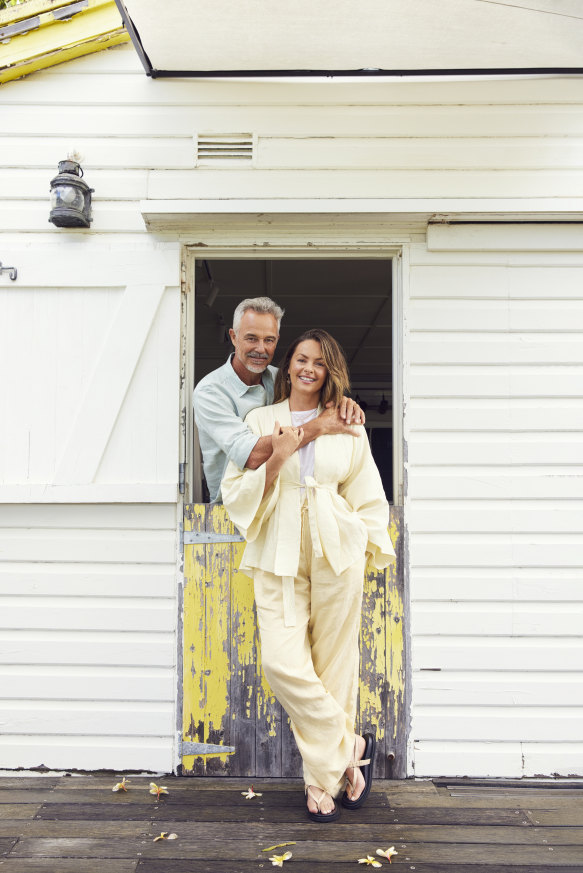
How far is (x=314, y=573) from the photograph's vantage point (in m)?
2.62

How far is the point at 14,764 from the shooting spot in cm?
298

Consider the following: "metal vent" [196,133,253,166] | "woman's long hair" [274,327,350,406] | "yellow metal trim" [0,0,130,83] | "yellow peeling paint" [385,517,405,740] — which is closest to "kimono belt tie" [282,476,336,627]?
"woman's long hair" [274,327,350,406]

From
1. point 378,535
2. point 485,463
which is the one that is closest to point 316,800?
point 378,535

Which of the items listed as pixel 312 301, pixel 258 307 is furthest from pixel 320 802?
pixel 312 301

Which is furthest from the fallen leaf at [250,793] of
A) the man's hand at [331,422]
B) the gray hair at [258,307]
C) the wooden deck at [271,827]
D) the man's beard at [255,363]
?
the gray hair at [258,307]

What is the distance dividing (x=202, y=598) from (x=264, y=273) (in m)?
3.22

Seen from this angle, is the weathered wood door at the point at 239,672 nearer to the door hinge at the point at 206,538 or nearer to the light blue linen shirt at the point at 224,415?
the door hinge at the point at 206,538

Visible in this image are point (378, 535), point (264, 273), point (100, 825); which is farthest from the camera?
point (264, 273)

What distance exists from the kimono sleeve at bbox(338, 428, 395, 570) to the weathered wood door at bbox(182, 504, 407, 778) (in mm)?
307

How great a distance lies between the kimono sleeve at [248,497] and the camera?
2561 millimetres

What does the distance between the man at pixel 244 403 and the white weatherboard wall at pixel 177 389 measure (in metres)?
0.29

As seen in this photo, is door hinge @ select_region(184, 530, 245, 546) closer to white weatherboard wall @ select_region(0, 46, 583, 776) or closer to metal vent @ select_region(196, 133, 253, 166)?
white weatherboard wall @ select_region(0, 46, 583, 776)

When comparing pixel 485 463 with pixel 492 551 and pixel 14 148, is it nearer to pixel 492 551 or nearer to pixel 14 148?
pixel 492 551

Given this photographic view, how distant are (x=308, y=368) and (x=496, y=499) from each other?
3.62 feet
